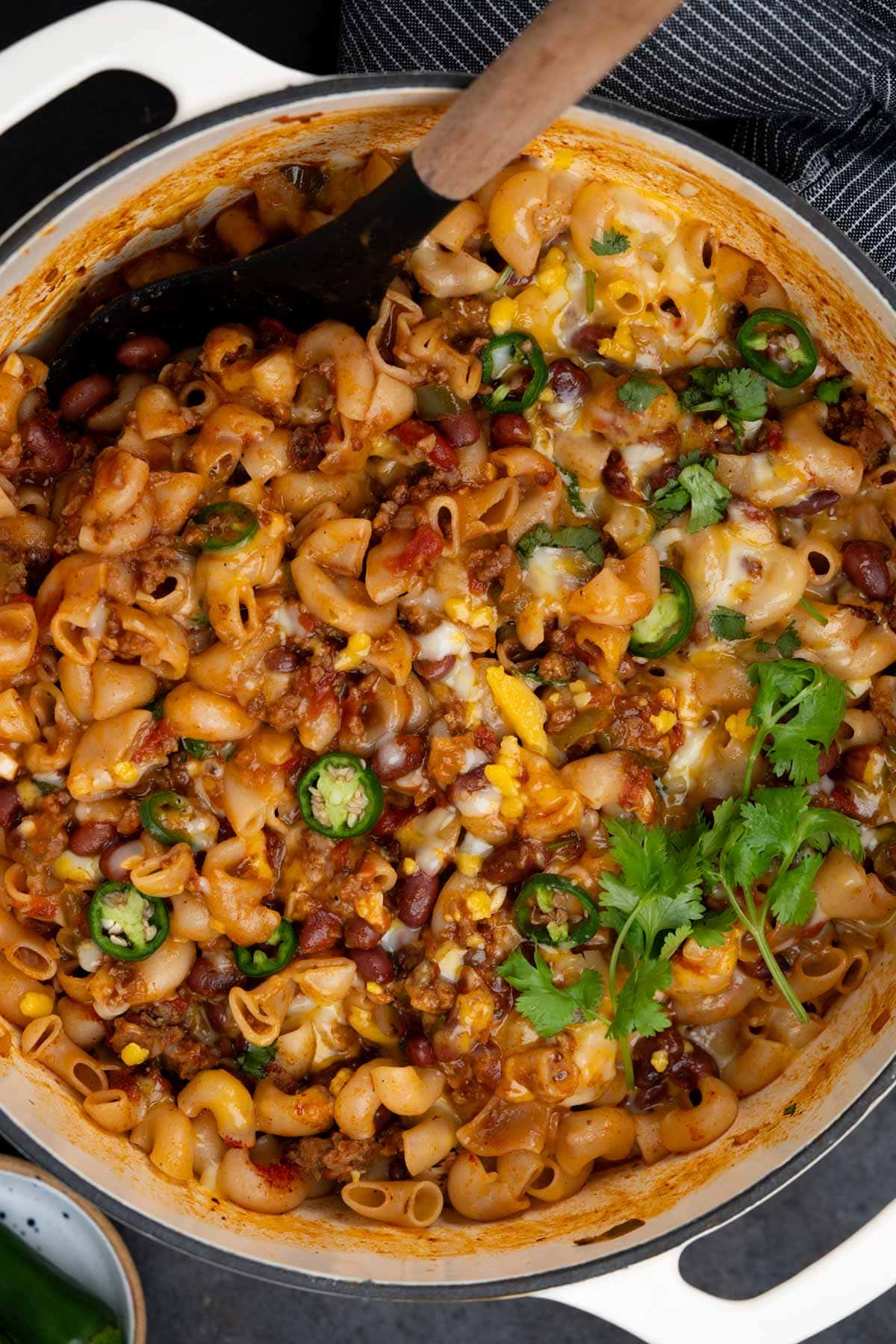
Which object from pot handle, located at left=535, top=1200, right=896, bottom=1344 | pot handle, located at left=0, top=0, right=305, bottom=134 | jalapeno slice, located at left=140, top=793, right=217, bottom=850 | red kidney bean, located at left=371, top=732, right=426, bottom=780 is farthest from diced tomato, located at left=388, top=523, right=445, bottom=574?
pot handle, located at left=535, top=1200, right=896, bottom=1344

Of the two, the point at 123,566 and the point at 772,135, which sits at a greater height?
the point at 772,135

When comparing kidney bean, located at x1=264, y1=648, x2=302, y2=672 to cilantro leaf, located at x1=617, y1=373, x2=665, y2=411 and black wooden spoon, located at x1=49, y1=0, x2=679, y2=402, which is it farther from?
cilantro leaf, located at x1=617, y1=373, x2=665, y2=411

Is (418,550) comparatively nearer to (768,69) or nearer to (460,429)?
(460,429)

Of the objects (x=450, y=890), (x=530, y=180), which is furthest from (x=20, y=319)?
(x=450, y=890)

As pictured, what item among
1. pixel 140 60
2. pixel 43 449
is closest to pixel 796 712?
pixel 43 449

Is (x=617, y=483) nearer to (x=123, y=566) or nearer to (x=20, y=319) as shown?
(x=123, y=566)

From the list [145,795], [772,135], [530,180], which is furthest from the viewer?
[772,135]
